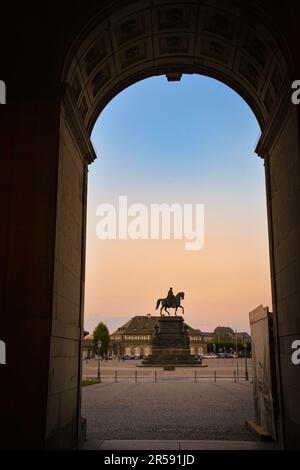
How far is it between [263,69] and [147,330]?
150133 mm

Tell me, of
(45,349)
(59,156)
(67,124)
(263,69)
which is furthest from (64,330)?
(263,69)

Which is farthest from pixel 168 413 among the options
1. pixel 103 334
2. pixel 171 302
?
pixel 103 334

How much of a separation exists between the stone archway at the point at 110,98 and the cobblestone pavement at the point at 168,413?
3.24 metres

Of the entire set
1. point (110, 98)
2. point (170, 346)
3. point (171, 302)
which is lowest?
point (170, 346)

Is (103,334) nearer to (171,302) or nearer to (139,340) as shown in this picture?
(139,340)

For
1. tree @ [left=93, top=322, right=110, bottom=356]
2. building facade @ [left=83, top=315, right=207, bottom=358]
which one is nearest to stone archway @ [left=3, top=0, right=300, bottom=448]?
tree @ [left=93, top=322, right=110, bottom=356]

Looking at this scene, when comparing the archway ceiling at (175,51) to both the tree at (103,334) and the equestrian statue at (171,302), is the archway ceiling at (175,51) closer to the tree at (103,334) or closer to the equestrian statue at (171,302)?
the equestrian statue at (171,302)

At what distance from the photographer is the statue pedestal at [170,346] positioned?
59156 mm

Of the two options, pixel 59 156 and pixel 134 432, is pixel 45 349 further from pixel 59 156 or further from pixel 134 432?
pixel 134 432

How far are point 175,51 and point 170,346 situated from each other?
160 ft

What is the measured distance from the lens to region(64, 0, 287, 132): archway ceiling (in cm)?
1204

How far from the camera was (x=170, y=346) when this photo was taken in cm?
5966

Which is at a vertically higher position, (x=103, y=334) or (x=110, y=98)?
(x=110, y=98)

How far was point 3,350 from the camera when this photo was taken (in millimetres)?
9375
